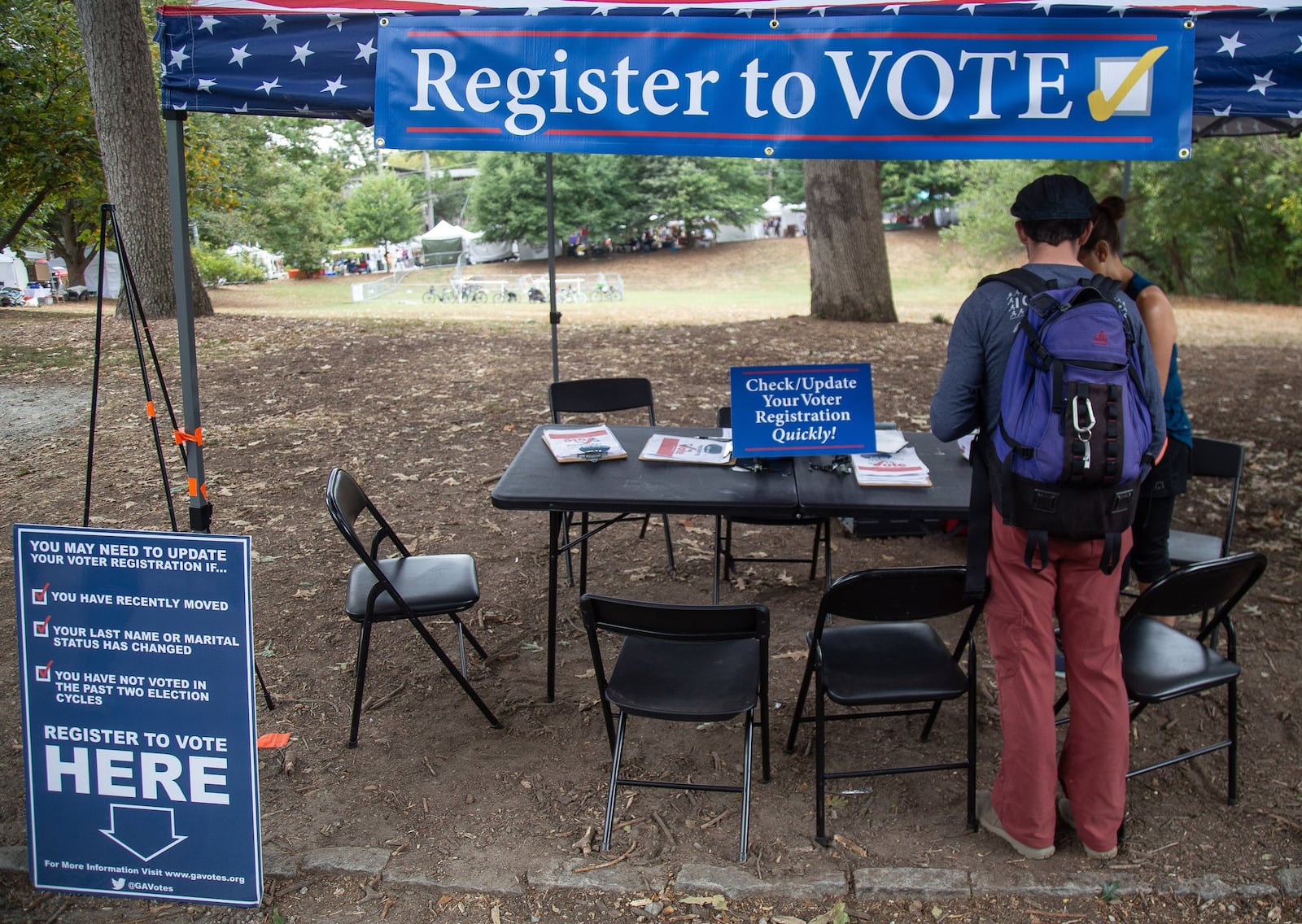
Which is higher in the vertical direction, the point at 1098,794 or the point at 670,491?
the point at 670,491

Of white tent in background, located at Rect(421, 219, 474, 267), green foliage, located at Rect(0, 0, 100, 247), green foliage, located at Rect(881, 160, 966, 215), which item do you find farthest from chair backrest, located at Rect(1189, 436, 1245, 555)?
white tent in background, located at Rect(421, 219, 474, 267)

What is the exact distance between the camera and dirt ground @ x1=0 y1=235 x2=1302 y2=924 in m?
2.88

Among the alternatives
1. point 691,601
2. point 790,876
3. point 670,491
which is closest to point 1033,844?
point 790,876

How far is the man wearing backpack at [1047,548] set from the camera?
2682 millimetres

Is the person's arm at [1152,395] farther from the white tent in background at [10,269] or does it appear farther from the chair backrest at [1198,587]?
the white tent in background at [10,269]

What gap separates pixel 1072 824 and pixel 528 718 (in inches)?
74.5

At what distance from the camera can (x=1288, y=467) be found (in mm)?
6836

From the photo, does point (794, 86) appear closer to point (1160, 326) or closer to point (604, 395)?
point (1160, 326)

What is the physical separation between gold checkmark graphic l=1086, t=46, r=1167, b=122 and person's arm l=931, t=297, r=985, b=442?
3.08 feet

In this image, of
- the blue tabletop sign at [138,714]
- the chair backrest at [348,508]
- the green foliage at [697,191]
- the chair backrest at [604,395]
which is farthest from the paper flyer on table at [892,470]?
the green foliage at [697,191]

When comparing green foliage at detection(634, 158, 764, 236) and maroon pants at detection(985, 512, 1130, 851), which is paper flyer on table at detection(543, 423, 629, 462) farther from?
green foliage at detection(634, 158, 764, 236)

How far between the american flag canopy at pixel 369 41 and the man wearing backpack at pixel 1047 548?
1002 millimetres

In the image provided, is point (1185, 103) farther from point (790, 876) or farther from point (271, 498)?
point (271, 498)

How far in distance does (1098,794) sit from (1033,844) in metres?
0.24
